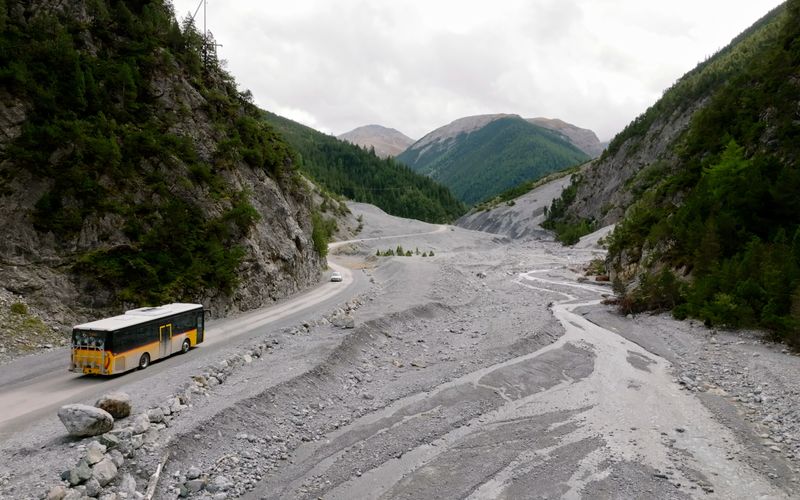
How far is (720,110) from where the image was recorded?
47.8 metres

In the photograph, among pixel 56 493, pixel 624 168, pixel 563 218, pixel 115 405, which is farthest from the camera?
pixel 563 218

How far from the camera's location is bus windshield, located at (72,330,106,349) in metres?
19.5

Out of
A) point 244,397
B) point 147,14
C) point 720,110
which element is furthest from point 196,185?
point 720,110

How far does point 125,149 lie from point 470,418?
2996 cm

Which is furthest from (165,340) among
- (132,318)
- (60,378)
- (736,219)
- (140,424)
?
(736,219)

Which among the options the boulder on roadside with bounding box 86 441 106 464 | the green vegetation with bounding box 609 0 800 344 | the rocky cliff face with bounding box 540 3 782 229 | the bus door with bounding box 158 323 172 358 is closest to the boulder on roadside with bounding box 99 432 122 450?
the boulder on roadside with bounding box 86 441 106 464

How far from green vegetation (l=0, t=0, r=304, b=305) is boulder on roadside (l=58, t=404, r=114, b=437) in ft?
53.4

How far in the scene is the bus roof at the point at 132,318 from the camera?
65.4 ft

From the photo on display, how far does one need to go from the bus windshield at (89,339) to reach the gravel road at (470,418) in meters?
3.11

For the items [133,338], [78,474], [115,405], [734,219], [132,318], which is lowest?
[78,474]

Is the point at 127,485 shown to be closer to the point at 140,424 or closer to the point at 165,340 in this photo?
the point at 140,424

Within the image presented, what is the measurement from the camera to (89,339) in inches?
773

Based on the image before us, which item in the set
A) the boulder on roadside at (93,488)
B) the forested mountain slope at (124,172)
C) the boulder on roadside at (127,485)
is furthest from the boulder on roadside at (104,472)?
the forested mountain slope at (124,172)

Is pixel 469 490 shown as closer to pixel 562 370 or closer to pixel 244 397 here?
pixel 244 397
